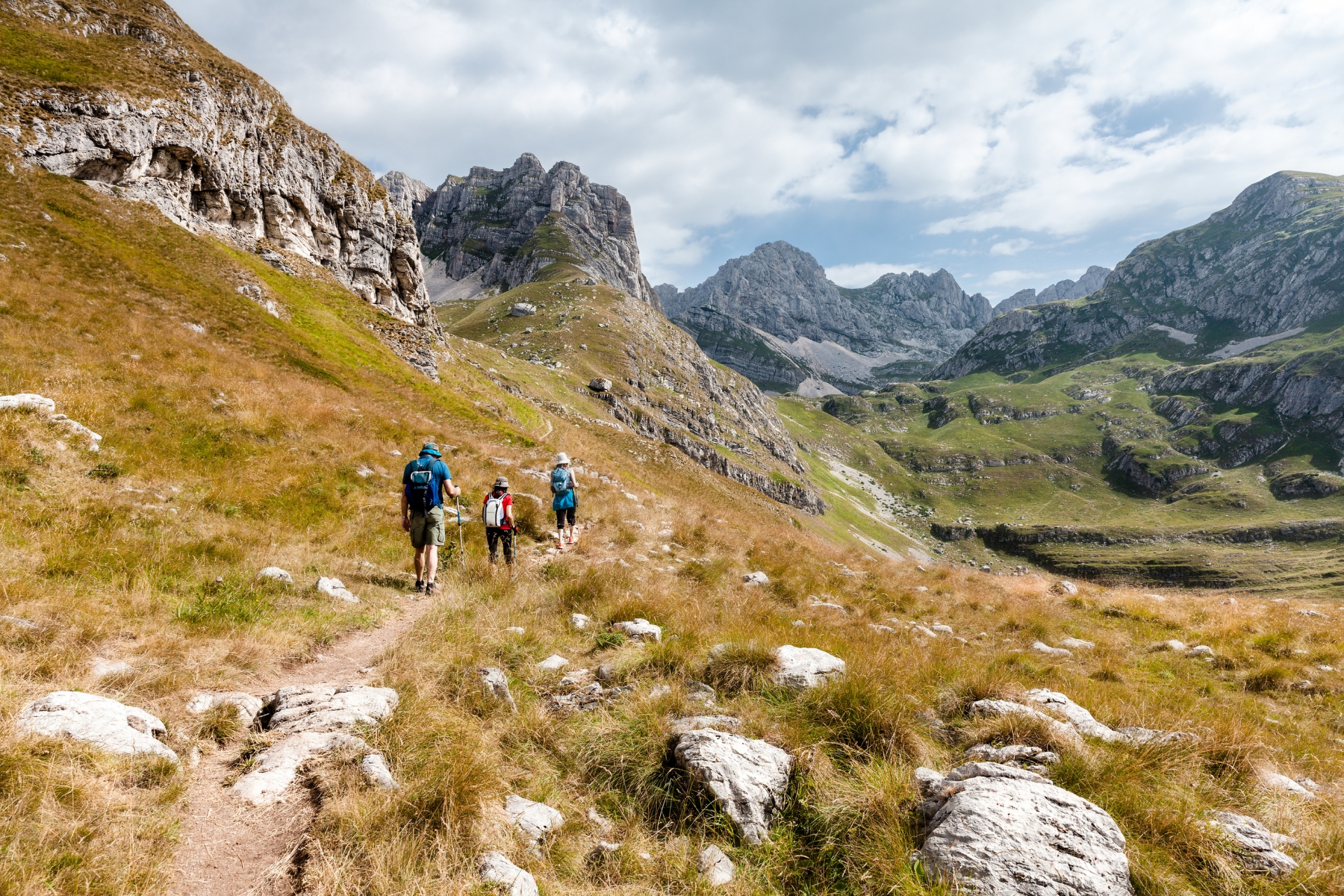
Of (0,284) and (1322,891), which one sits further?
(0,284)

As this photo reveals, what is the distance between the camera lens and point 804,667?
665cm

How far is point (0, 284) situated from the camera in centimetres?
1753

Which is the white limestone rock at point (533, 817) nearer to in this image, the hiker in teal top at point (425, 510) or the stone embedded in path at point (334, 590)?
the stone embedded in path at point (334, 590)

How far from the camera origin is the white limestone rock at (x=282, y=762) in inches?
165

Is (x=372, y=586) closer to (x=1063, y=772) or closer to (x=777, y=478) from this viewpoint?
(x=1063, y=772)

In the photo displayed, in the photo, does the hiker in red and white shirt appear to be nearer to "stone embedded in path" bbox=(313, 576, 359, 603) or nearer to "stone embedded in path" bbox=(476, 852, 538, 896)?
"stone embedded in path" bbox=(313, 576, 359, 603)

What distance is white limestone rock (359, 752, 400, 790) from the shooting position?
13.9ft

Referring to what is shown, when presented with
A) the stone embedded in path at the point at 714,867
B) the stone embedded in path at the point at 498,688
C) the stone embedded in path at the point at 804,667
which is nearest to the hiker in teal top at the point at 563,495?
the stone embedded in path at the point at 498,688

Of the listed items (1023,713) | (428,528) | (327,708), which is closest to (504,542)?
(428,528)

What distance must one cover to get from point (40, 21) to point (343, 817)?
6888cm

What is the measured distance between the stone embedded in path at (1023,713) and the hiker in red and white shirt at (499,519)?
9669 mm

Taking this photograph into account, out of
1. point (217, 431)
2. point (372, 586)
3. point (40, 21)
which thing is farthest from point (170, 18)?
point (372, 586)

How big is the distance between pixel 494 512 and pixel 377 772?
28.0 feet

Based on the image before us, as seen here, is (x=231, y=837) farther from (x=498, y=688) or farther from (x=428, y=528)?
(x=428, y=528)
